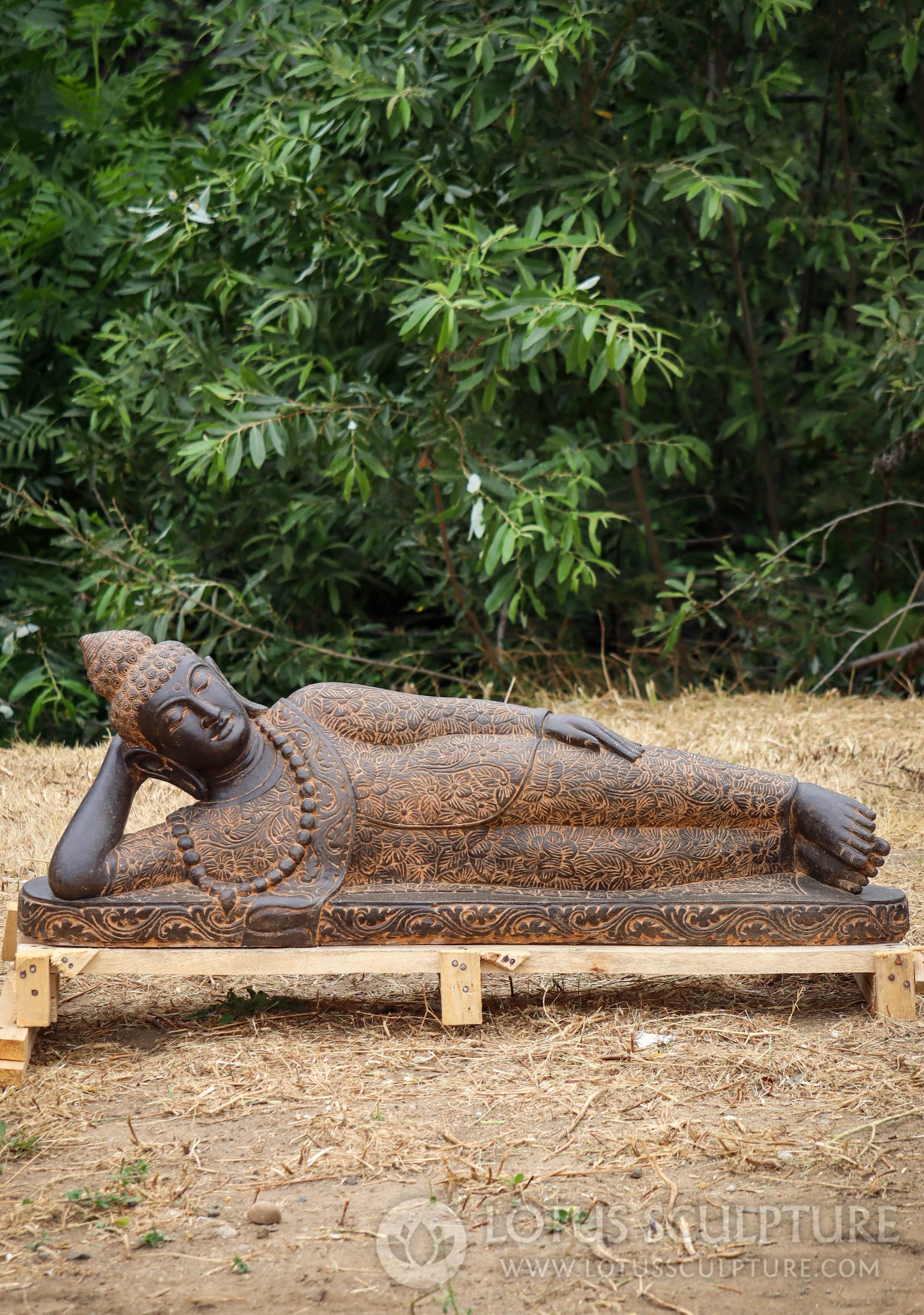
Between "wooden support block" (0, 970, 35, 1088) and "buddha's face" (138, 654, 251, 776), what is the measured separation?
67 centimetres

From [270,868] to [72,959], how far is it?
0.51 metres

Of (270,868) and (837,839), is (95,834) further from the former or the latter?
(837,839)

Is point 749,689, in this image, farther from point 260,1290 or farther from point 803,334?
point 260,1290

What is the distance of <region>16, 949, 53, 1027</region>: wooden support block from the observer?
10.0 ft

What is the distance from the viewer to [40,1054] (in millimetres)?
3186

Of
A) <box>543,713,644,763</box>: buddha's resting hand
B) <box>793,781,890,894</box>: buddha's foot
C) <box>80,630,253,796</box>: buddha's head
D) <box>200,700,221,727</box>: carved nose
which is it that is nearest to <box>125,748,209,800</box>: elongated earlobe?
<box>80,630,253,796</box>: buddha's head

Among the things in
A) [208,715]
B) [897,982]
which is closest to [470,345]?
[208,715]

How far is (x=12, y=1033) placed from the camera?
9.96 feet

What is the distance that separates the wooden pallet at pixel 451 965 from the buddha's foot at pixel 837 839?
18cm

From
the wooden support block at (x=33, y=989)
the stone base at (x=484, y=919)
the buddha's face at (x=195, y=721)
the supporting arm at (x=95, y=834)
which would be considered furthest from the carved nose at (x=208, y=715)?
the wooden support block at (x=33, y=989)

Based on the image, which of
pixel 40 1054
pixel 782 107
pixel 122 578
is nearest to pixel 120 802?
pixel 40 1054

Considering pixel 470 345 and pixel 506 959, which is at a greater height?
pixel 470 345

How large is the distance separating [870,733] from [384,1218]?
3.77 m

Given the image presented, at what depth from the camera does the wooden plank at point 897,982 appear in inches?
126
